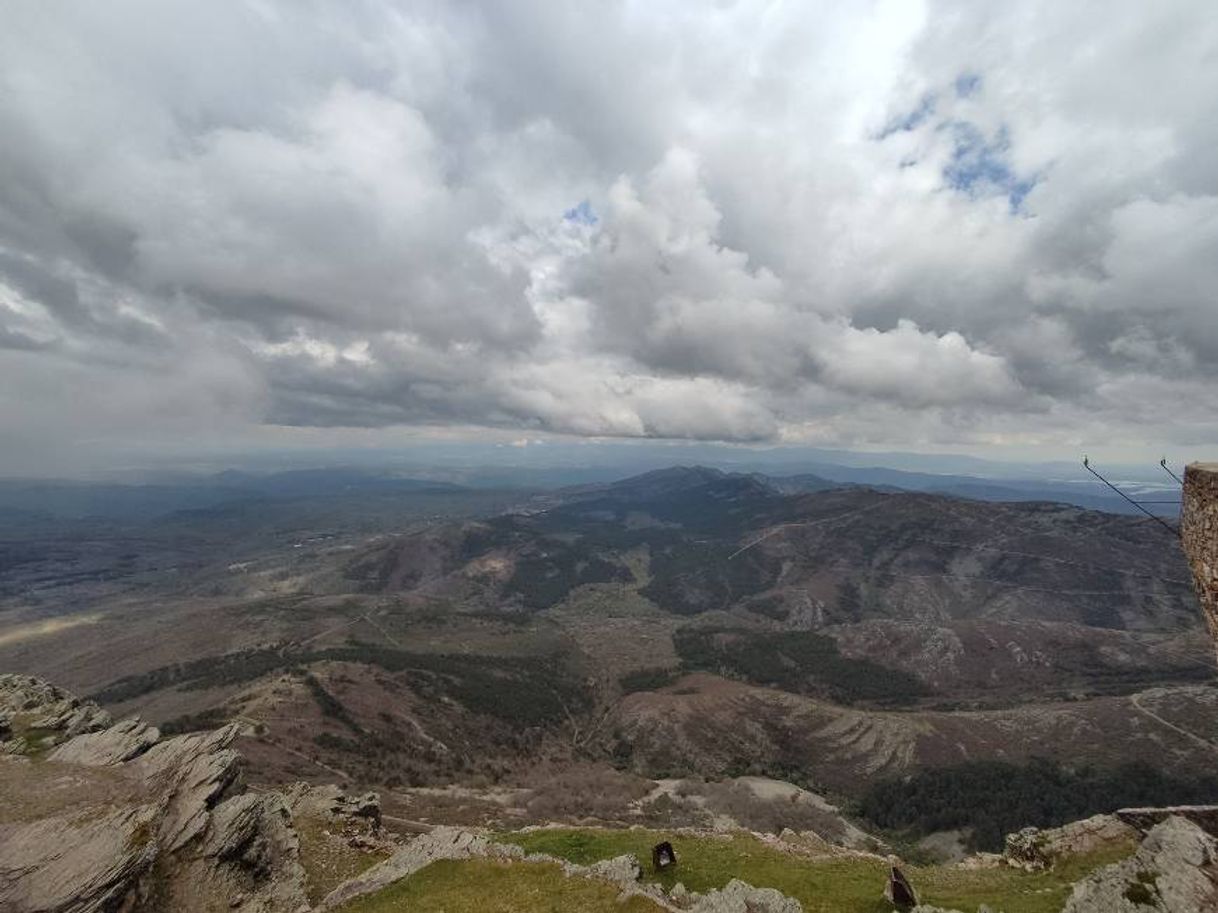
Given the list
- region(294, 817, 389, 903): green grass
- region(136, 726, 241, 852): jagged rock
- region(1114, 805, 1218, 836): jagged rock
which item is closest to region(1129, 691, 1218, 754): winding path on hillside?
region(1114, 805, 1218, 836): jagged rock

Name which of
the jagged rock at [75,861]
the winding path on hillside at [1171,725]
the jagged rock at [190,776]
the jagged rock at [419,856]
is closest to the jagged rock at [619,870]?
the jagged rock at [419,856]

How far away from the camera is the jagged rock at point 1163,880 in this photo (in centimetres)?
2317

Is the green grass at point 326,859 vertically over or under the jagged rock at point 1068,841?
under

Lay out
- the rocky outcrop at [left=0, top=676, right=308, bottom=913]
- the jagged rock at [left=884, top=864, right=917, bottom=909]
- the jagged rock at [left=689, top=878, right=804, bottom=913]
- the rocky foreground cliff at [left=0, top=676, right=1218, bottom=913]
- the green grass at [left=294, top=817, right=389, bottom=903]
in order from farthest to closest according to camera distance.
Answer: the green grass at [left=294, top=817, right=389, bottom=903] → the rocky outcrop at [left=0, top=676, right=308, bottom=913] → the jagged rock at [left=884, top=864, right=917, bottom=909] → the rocky foreground cliff at [left=0, top=676, right=1218, bottom=913] → the jagged rock at [left=689, top=878, right=804, bottom=913]

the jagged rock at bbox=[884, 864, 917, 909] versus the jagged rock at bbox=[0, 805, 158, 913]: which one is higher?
the jagged rock at bbox=[884, 864, 917, 909]

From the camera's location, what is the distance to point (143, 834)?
35.6 meters

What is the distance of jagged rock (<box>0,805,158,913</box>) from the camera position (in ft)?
97.3

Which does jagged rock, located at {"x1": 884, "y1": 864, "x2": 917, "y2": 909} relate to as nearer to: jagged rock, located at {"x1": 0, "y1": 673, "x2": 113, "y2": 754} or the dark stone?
the dark stone

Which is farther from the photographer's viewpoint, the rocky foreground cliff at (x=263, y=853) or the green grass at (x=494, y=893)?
the green grass at (x=494, y=893)

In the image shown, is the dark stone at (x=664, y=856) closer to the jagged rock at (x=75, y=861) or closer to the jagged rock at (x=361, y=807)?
the jagged rock at (x=361, y=807)

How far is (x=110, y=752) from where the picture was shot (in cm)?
4919

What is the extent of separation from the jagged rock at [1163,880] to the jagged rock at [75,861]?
4613cm

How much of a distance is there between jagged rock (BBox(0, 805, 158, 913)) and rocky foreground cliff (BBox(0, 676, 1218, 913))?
0.26ft

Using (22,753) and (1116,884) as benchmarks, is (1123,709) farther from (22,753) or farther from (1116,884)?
(22,753)
